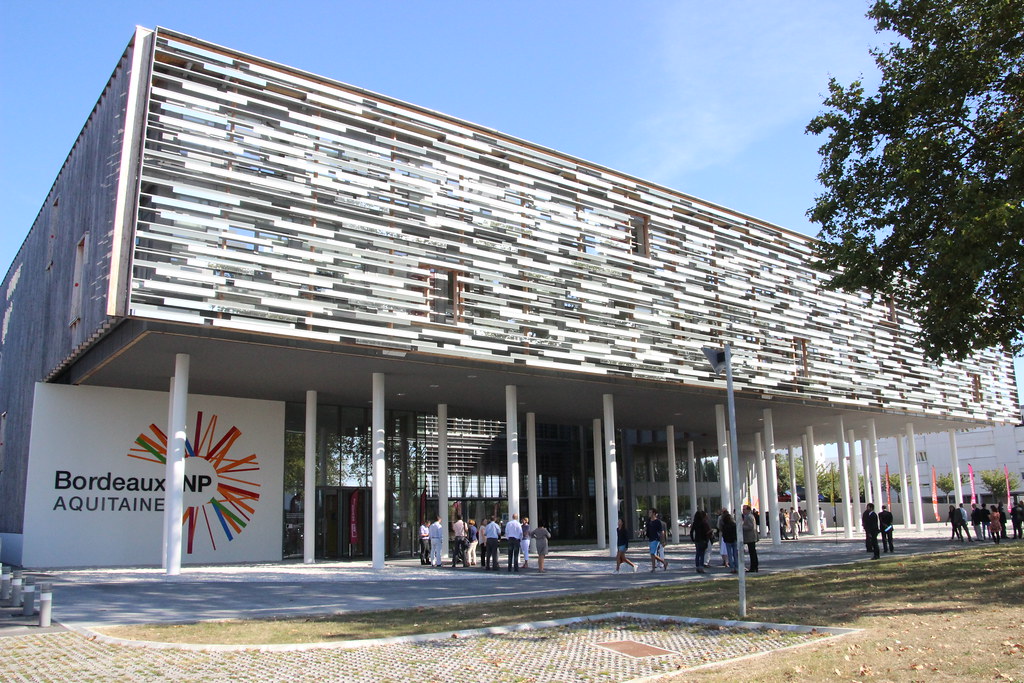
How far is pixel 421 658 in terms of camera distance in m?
9.02

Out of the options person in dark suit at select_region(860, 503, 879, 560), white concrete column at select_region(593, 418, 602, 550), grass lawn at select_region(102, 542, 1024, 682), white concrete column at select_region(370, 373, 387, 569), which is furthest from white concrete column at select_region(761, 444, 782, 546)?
white concrete column at select_region(370, 373, 387, 569)

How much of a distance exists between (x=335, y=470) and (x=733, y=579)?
16.2 m

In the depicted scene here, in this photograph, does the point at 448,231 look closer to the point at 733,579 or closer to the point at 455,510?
the point at 733,579

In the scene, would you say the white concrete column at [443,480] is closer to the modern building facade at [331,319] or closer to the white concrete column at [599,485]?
the modern building facade at [331,319]

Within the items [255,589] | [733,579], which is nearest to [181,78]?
[255,589]

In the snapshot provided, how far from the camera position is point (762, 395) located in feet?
104

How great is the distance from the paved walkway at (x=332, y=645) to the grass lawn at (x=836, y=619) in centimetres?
86

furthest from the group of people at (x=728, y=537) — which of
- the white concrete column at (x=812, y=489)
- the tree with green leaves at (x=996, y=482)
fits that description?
the tree with green leaves at (x=996, y=482)

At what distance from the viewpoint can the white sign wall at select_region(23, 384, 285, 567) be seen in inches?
923

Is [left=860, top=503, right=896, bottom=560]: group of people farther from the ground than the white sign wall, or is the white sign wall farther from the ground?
the white sign wall

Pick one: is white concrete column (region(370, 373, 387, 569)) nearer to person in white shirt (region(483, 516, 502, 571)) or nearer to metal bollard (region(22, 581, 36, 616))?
person in white shirt (region(483, 516, 502, 571))

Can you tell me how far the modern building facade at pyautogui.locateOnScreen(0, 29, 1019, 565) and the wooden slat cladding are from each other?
0.08 metres

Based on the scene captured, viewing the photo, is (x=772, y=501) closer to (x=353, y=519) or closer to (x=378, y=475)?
(x=353, y=519)

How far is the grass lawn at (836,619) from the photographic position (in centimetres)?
799
